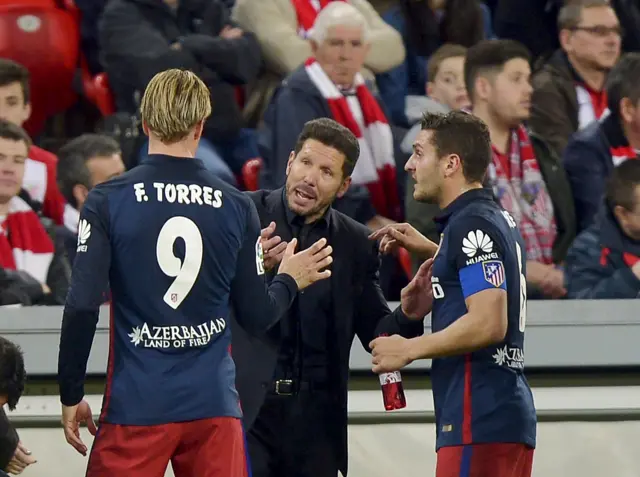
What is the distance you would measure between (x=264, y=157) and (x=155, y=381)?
266cm

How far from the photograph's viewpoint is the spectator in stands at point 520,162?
6.27 metres

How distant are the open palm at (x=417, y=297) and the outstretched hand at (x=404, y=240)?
0.28 feet

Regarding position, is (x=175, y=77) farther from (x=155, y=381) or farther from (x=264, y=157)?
(x=264, y=157)

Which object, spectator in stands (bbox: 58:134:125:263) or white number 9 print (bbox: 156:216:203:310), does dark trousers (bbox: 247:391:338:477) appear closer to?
white number 9 print (bbox: 156:216:203:310)

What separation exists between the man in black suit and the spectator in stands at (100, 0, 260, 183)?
81.9 inches

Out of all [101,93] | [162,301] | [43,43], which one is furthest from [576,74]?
[162,301]

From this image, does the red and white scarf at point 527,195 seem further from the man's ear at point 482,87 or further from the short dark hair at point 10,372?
the short dark hair at point 10,372

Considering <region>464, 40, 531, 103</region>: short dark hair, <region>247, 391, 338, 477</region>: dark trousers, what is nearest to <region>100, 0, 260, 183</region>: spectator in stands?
<region>464, 40, 531, 103</region>: short dark hair

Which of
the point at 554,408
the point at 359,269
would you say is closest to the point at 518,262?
the point at 359,269

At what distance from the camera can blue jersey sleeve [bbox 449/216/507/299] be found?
394 centimetres

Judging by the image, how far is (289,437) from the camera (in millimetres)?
4547

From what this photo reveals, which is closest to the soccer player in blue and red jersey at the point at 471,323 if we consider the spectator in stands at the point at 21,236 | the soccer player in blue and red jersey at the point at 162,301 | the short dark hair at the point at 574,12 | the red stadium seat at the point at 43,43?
the soccer player in blue and red jersey at the point at 162,301

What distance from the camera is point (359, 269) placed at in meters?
4.71

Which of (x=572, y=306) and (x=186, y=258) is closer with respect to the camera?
(x=186, y=258)
